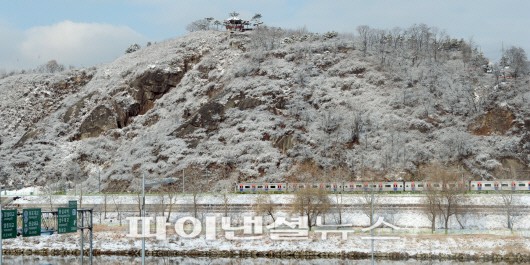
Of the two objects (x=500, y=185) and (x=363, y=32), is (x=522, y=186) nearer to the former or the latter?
(x=500, y=185)

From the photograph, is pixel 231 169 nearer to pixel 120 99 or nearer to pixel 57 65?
pixel 120 99

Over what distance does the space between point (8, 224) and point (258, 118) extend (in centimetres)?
6822

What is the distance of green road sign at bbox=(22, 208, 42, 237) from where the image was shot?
44.1m

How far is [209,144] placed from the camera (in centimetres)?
A: 10569

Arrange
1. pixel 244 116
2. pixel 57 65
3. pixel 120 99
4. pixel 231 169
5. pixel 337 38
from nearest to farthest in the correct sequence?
pixel 231 169 < pixel 244 116 < pixel 120 99 < pixel 337 38 < pixel 57 65

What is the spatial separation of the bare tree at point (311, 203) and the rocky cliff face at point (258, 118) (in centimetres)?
2269

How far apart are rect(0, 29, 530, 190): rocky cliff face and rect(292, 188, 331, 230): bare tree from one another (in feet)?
74.4

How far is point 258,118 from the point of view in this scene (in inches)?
4289

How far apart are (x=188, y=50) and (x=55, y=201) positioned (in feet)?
182

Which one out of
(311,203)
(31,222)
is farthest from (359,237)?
(31,222)

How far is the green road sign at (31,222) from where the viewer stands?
4412 centimetres

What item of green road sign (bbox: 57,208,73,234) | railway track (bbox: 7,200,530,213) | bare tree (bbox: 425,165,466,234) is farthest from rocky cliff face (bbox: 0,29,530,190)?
green road sign (bbox: 57,208,73,234)

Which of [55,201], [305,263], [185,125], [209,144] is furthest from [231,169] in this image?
[305,263]

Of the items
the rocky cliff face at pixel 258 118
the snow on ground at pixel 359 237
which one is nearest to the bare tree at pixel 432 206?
the snow on ground at pixel 359 237
